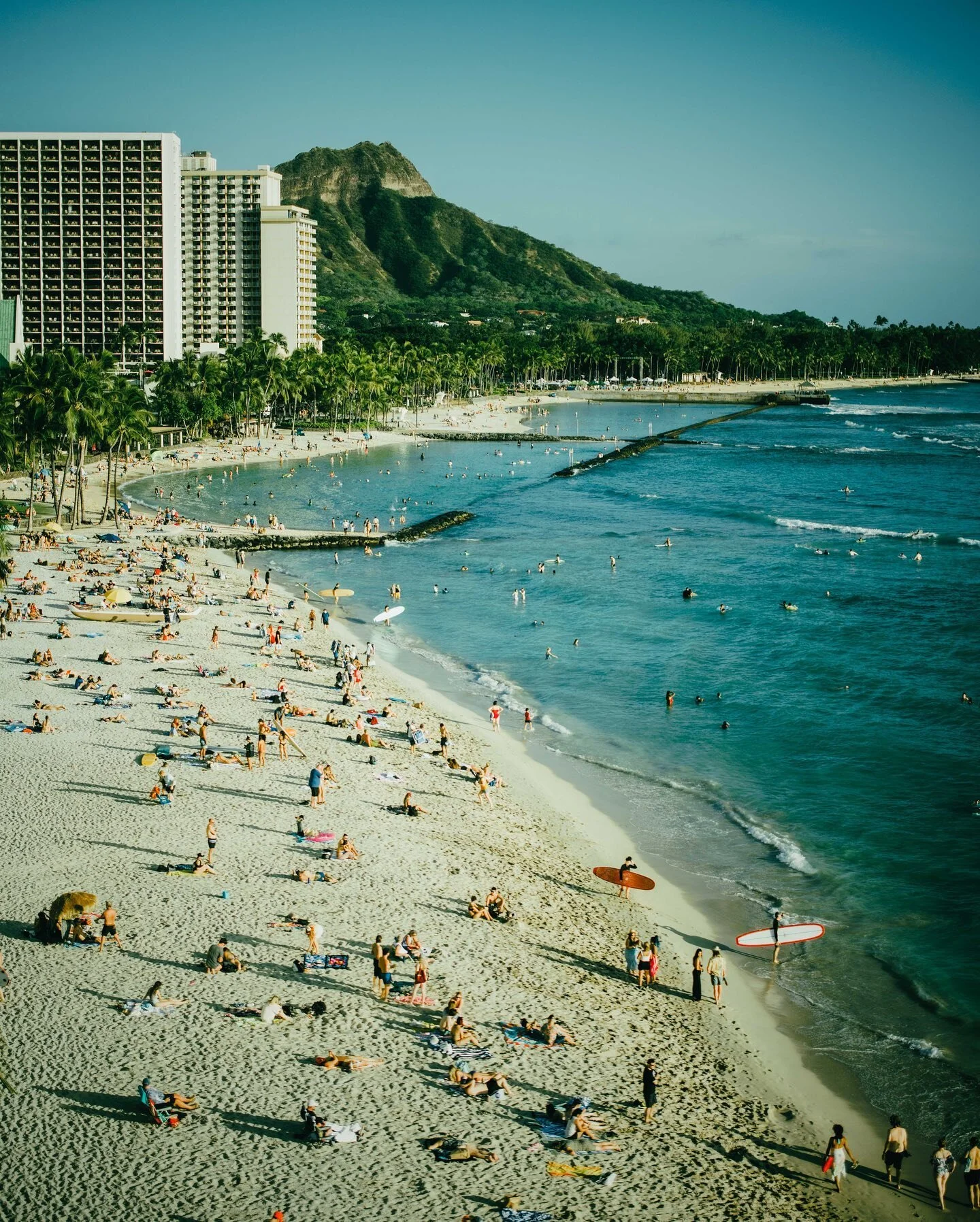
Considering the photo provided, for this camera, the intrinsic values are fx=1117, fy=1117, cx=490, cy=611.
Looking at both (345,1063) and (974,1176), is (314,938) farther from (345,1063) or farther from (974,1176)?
(974,1176)

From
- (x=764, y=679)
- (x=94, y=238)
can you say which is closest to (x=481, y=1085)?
(x=764, y=679)

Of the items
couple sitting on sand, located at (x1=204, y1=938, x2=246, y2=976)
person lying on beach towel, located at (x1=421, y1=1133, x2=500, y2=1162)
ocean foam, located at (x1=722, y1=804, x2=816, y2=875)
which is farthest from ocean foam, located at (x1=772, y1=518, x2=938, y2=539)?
person lying on beach towel, located at (x1=421, y1=1133, x2=500, y2=1162)

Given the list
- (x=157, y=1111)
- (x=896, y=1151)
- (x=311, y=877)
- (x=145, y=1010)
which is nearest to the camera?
(x=157, y=1111)

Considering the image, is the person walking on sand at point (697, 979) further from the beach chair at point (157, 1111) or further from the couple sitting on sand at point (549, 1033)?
the beach chair at point (157, 1111)

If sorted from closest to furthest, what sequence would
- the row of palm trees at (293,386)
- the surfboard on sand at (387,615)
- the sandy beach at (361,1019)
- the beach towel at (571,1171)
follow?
the sandy beach at (361,1019) < the beach towel at (571,1171) < the surfboard on sand at (387,615) < the row of palm trees at (293,386)

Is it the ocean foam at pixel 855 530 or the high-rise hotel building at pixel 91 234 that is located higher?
the high-rise hotel building at pixel 91 234

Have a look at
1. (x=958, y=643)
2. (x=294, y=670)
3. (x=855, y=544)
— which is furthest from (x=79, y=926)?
(x=855, y=544)

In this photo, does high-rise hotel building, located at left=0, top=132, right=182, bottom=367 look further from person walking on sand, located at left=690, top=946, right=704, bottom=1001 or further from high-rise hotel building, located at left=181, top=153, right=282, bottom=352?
person walking on sand, located at left=690, top=946, right=704, bottom=1001

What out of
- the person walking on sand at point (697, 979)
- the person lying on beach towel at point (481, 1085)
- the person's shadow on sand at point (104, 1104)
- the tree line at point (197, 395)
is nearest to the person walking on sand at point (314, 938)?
the person lying on beach towel at point (481, 1085)
